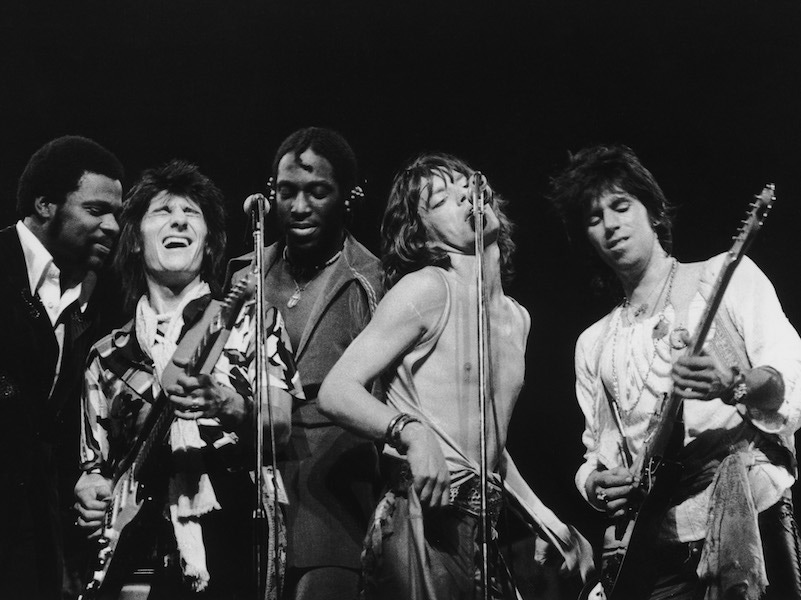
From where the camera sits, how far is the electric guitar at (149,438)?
10.8 ft

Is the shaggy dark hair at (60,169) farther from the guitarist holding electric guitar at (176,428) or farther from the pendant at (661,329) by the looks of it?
the pendant at (661,329)

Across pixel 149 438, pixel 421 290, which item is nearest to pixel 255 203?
pixel 421 290

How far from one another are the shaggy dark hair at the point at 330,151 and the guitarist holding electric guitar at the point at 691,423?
2.69 feet

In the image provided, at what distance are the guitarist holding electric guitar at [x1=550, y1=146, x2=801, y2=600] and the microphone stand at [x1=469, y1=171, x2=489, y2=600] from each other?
1.38ft

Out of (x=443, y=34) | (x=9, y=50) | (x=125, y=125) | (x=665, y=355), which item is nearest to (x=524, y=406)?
(x=665, y=355)

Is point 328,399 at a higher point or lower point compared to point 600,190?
lower

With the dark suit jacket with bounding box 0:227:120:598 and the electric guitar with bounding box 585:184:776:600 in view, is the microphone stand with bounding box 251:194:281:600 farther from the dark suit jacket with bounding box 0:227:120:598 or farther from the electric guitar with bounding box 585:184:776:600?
the electric guitar with bounding box 585:184:776:600

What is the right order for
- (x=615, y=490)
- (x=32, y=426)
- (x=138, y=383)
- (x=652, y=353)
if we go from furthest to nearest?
(x=32, y=426) → (x=138, y=383) → (x=652, y=353) → (x=615, y=490)

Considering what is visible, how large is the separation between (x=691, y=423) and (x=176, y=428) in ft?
4.97

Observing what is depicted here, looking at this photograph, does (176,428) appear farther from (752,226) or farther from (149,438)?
(752,226)

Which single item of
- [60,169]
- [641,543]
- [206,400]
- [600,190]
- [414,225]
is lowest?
[641,543]

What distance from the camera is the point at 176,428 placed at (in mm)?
3393

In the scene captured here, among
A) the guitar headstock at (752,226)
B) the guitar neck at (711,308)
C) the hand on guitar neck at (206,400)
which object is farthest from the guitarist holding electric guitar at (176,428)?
the guitar headstock at (752,226)

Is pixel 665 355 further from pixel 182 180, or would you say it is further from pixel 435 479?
pixel 182 180
